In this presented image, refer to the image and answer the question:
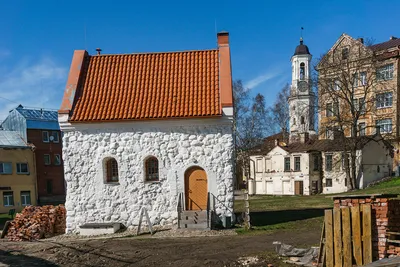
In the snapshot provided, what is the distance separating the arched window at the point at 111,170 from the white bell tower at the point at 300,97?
31371 mm

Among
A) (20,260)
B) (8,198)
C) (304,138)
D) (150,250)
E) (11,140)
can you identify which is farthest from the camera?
(304,138)

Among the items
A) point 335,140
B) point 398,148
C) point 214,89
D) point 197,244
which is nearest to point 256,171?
point 335,140

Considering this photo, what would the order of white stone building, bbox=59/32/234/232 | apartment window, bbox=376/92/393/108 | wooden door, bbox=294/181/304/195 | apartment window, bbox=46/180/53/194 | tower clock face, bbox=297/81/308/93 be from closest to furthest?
white stone building, bbox=59/32/234/232 → apartment window, bbox=376/92/393/108 → apartment window, bbox=46/180/53/194 → wooden door, bbox=294/181/304/195 → tower clock face, bbox=297/81/308/93

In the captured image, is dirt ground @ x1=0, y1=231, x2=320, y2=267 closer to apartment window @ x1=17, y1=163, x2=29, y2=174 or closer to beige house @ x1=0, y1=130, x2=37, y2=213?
beige house @ x1=0, y1=130, x2=37, y2=213

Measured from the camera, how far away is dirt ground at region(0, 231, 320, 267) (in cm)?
1017

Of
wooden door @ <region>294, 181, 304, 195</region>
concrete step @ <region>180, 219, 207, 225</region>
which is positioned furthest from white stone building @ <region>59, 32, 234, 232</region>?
wooden door @ <region>294, 181, 304, 195</region>

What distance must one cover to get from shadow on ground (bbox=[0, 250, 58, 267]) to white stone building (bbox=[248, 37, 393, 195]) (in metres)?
29.4

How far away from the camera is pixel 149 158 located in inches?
607

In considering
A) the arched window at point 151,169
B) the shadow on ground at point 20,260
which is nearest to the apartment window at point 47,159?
the arched window at point 151,169

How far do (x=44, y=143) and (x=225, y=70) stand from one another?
2884cm

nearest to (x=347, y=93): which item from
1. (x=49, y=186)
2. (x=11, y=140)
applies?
(x=49, y=186)

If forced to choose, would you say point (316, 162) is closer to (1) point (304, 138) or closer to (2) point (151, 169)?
(1) point (304, 138)

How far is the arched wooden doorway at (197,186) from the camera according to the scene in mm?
15156

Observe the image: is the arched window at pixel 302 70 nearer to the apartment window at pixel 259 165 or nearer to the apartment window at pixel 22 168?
the apartment window at pixel 259 165
